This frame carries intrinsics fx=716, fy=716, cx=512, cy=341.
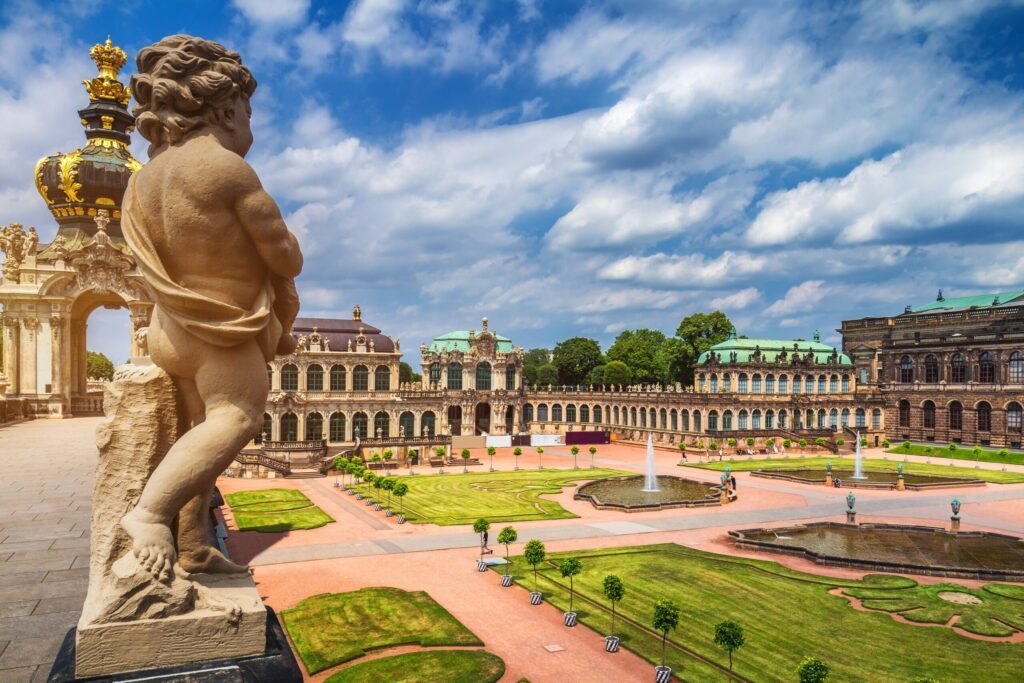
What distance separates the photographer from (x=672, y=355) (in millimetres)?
114938

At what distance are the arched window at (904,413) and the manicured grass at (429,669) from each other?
299 feet

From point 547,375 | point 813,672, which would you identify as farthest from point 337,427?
point 813,672

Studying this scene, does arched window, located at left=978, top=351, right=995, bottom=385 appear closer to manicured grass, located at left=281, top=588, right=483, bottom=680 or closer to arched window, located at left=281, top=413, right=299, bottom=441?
arched window, located at left=281, top=413, right=299, bottom=441

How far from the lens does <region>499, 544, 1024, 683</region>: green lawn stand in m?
20.2

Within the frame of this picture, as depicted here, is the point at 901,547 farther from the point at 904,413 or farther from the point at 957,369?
the point at 904,413

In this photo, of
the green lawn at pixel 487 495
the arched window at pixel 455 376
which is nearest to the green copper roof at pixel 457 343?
the arched window at pixel 455 376

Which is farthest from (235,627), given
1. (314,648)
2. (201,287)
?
(314,648)

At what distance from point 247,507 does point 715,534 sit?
2755 centimetres

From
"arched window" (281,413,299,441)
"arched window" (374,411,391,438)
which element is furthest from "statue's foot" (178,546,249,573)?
"arched window" (374,411,391,438)

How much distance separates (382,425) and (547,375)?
148ft

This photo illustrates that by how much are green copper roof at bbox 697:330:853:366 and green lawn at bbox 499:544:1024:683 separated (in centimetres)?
6360

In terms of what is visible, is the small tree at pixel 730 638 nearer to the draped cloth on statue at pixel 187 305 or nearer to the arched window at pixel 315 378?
the draped cloth on statue at pixel 187 305

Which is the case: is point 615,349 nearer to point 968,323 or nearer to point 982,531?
point 968,323

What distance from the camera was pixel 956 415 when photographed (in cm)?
8844
